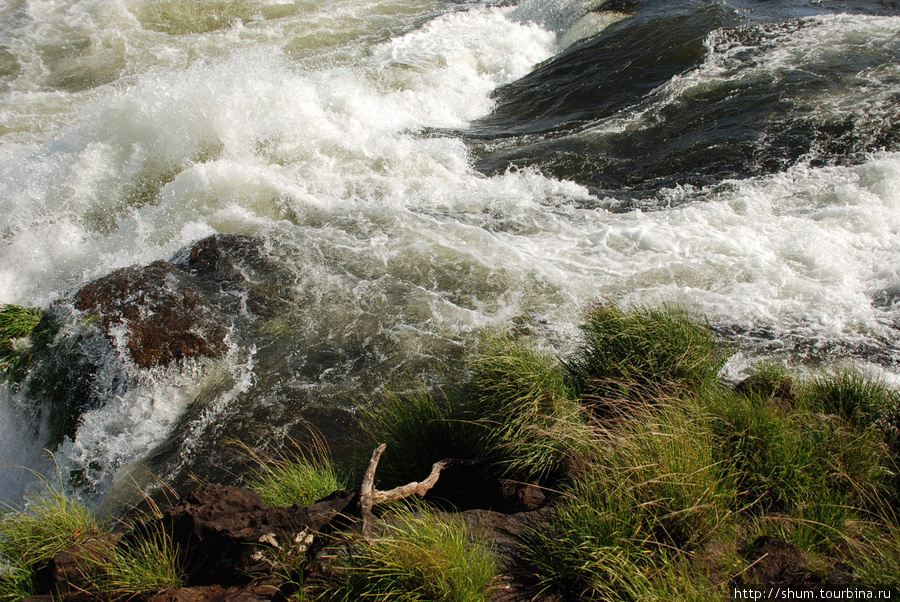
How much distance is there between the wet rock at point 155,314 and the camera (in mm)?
5723

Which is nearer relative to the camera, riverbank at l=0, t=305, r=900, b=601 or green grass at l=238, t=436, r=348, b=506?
riverbank at l=0, t=305, r=900, b=601

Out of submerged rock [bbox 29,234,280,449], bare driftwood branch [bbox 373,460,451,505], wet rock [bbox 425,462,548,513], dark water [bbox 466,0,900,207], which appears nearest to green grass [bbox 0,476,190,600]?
bare driftwood branch [bbox 373,460,451,505]

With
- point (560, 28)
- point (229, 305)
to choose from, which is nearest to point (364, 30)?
point (560, 28)

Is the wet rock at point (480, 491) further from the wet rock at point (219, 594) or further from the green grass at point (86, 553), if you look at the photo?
the green grass at point (86, 553)

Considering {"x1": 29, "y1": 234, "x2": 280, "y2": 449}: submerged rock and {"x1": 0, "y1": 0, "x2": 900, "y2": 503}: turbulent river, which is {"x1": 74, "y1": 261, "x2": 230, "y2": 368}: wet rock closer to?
{"x1": 29, "y1": 234, "x2": 280, "y2": 449}: submerged rock

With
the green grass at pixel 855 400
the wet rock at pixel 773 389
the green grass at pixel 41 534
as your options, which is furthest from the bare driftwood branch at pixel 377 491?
the green grass at pixel 855 400

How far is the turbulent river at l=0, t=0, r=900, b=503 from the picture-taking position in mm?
5551

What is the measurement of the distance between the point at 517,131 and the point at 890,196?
6055mm

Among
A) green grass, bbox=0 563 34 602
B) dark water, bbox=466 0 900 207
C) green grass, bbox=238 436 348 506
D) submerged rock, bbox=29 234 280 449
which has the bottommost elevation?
green grass, bbox=238 436 348 506

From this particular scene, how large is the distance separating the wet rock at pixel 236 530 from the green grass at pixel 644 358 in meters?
2.02

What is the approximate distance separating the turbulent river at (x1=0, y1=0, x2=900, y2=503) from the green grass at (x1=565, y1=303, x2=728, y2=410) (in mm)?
1203

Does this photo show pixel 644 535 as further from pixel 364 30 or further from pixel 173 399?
pixel 364 30

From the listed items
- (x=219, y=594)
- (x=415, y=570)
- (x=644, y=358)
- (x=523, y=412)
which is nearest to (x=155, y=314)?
(x=219, y=594)

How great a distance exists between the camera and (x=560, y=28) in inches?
595
